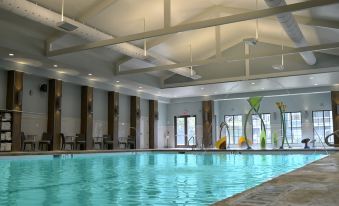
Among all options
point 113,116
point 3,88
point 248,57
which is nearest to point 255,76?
point 248,57

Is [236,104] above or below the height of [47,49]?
below

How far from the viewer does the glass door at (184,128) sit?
72.4 ft

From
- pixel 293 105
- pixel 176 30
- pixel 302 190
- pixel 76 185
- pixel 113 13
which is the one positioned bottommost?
pixel 76 185

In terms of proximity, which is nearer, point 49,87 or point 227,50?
point 49,87

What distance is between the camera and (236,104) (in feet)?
70.8

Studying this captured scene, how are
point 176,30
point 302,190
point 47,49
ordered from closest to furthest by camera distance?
Result: point 302,190 < point 176,30 < point 47,49

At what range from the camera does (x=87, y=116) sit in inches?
624

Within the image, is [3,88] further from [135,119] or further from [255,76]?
[255,76]

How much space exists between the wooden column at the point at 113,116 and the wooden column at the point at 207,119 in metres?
5.64

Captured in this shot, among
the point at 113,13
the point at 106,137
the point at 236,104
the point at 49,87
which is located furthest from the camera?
the point at 236,104

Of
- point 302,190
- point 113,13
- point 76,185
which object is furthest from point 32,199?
point 113,13

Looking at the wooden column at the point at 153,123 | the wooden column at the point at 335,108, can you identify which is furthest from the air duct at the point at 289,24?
the wooden column at the point at 153,123

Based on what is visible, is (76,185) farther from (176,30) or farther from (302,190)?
(176,30)

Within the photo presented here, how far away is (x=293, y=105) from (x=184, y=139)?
A: 6.70 metres
